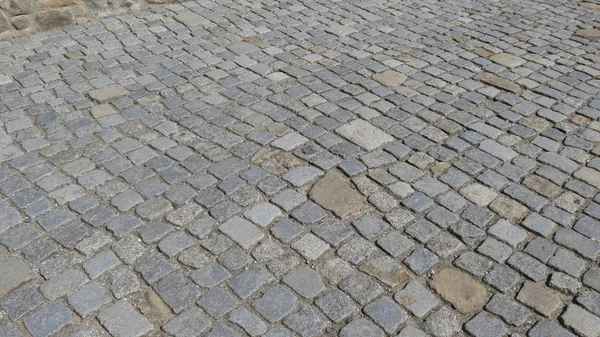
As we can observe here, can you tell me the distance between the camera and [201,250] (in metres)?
3.39

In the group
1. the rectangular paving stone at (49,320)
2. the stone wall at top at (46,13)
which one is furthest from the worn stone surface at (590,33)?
the rectangular paving stone at (49,320)

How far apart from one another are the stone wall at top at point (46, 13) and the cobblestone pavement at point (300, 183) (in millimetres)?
205

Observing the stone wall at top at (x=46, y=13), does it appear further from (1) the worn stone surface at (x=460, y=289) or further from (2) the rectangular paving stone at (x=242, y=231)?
(1) the worn stone surface at (x=460, y=289)

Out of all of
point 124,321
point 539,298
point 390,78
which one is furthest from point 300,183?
point 390,78

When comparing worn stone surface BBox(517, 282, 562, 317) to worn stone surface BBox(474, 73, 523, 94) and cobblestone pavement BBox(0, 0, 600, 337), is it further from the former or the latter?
worn stone surface BBox(474, 73, 523, 94)

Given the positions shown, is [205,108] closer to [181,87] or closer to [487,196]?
[181,87]

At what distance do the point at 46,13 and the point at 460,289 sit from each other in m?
5.24

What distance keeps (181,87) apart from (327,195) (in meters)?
2.05

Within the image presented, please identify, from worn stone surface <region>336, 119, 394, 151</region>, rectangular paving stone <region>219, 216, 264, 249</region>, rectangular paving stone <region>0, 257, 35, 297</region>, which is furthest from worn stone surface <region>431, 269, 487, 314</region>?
rectangular paving stone <region>0, 257, 35, 297</region>

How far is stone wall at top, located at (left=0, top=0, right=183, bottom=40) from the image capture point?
6.13 m

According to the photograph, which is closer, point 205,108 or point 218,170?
point 218,170

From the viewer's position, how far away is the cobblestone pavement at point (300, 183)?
9.98ft

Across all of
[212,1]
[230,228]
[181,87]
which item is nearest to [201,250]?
[230,228]

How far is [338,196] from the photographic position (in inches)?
150
